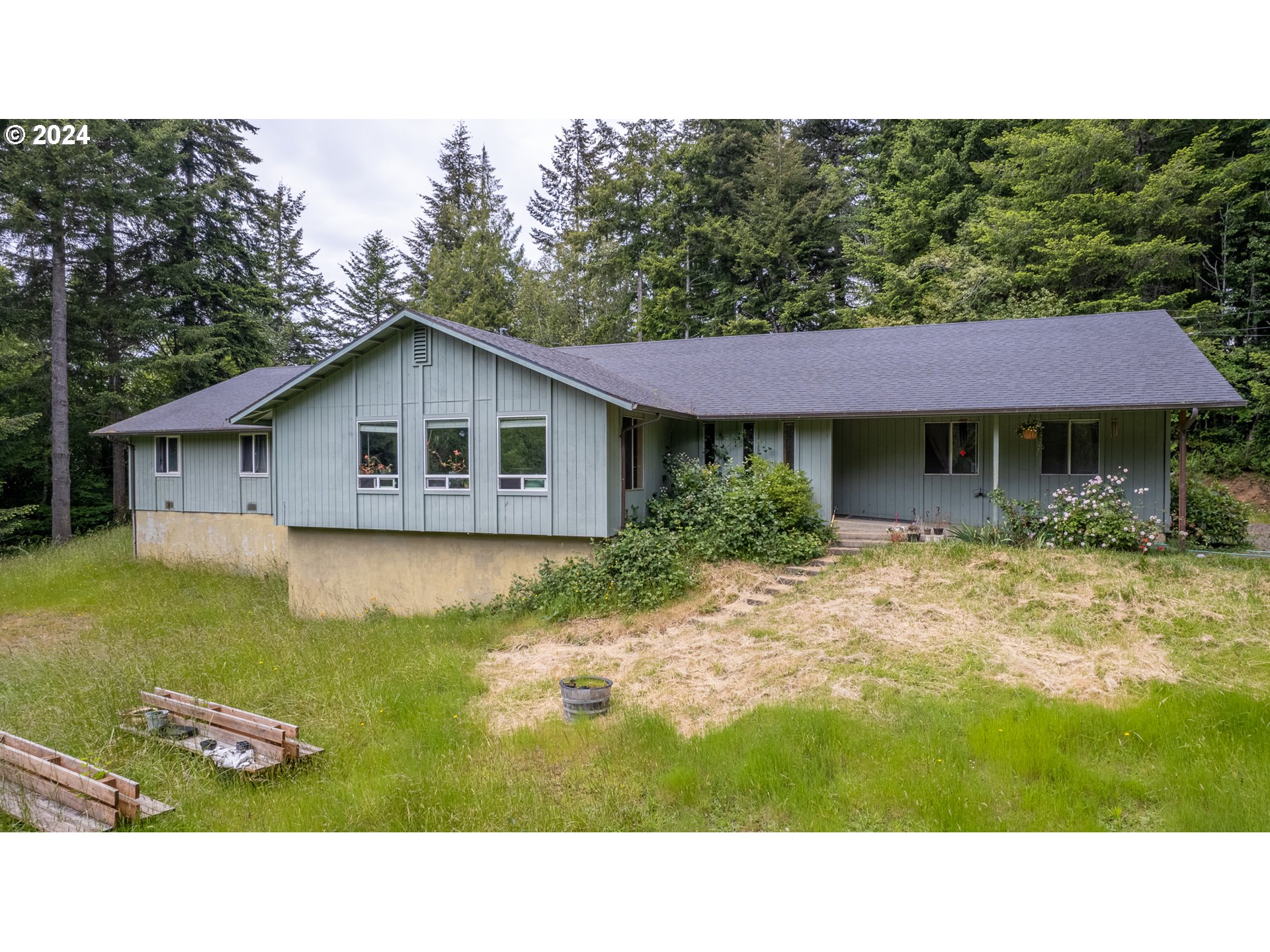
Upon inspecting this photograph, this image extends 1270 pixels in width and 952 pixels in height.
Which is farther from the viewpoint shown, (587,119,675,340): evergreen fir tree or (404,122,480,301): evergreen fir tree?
(404,122,480,301): evergreen fir tree

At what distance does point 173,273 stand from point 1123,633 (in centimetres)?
2795

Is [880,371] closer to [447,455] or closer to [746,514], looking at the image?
[746,514]

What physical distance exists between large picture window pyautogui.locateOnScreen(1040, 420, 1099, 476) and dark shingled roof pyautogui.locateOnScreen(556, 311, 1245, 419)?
1064mm

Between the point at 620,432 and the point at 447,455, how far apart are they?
10.3ft

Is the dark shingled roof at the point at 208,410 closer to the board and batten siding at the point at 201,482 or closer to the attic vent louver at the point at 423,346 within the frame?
the board and batten siding at the point at 201,482

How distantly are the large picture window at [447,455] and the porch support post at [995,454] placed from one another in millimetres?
9622

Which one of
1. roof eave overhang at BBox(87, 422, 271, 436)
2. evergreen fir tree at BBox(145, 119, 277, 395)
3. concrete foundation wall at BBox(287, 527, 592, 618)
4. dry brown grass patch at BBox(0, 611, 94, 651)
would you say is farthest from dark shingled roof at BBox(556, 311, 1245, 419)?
evergreen fir tree at BBox(145, 119, 277, 395)

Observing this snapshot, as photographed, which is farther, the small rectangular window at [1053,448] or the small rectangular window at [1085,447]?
the small rectangular window at [1053,448]

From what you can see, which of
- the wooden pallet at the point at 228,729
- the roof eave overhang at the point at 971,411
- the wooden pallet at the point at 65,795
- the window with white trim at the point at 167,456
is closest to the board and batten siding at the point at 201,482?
the window with white trim at the point at 167,456

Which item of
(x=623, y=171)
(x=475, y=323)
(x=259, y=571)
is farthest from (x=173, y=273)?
(x=623, y=171)

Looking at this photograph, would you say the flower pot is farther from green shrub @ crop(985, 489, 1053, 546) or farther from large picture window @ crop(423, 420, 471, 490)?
green shrub @ crop(985, 489, 1053, 546)

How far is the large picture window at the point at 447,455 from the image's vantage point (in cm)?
1095

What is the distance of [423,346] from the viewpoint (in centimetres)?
1101

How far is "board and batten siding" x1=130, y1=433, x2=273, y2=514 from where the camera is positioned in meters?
15.9
